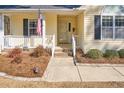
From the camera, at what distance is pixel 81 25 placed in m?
21.4

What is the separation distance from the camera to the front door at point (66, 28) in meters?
26.2

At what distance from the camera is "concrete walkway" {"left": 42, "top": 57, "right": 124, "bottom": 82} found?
12430mm

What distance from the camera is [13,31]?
23641mm

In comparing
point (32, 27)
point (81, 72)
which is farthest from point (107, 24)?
point (32, 27)

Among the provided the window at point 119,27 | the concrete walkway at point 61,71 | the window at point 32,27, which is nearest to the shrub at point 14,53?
the concrete walkway at point 61,71

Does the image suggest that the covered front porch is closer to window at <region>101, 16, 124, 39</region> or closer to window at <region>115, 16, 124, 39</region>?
window at <region>101, 16, 124, 39</region>

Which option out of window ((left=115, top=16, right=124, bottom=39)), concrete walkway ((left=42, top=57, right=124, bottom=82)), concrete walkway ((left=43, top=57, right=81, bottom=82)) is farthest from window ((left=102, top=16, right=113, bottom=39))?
concrete walkway ((left=42, top=57, right=124, bottom=82))

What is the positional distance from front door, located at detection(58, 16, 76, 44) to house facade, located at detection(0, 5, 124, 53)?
8.43 ft

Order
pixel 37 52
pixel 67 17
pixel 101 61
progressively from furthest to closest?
pixel 67 17
pixel 37 52
pixel 101 61

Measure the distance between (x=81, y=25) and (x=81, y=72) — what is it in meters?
7.86

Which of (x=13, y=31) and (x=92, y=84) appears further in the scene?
(x=13, y=31)

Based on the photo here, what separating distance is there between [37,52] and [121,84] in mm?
8978

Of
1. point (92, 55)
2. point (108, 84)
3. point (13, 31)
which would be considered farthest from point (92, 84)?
point (13, 31)

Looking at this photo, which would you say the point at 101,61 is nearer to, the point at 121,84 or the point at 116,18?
the point at 116,18
